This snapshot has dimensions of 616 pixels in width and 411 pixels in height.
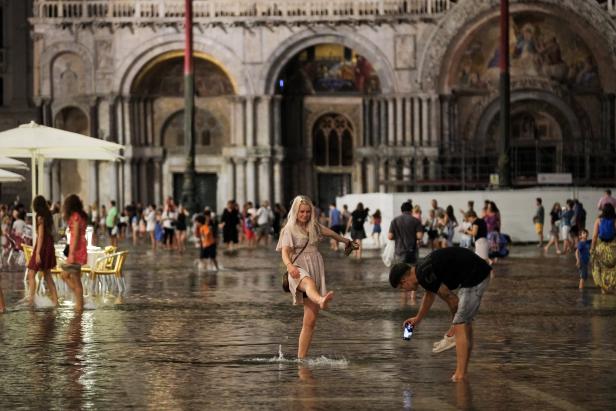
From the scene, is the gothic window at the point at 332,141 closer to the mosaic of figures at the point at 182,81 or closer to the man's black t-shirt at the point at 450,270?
the mosaic of figures at the point at 182,81

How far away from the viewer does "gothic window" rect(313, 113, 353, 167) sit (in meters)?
58.1

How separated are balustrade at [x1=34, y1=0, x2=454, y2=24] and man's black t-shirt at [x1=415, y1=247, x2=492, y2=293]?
41.8 m

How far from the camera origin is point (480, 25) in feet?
177

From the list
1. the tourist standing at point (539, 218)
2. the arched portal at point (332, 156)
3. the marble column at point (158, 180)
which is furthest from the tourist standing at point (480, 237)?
the marble column at point (158, 180)

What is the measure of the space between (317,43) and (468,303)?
4243 cm

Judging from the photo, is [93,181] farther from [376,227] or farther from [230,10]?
[376,227]

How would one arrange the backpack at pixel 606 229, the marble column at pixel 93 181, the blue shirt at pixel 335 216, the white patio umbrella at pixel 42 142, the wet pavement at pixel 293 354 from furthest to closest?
the marble column at pixel 93 181 → the blue shirt at pixel 335 216 → the white patio umbrella at pixel 42 142 → the backpack at pixel 606 229 → the wet pavement at pixel 293 354

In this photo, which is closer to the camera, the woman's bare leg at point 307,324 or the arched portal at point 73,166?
the woman's bare leg at point 307,324

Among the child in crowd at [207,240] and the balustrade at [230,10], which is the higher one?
the balustrade at [230,10]

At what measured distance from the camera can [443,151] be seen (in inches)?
2143

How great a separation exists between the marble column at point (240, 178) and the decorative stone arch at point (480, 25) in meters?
7.62

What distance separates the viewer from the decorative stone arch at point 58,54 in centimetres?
5541

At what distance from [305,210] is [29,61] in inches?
1940

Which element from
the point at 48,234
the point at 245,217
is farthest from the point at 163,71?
the point at 48,234
